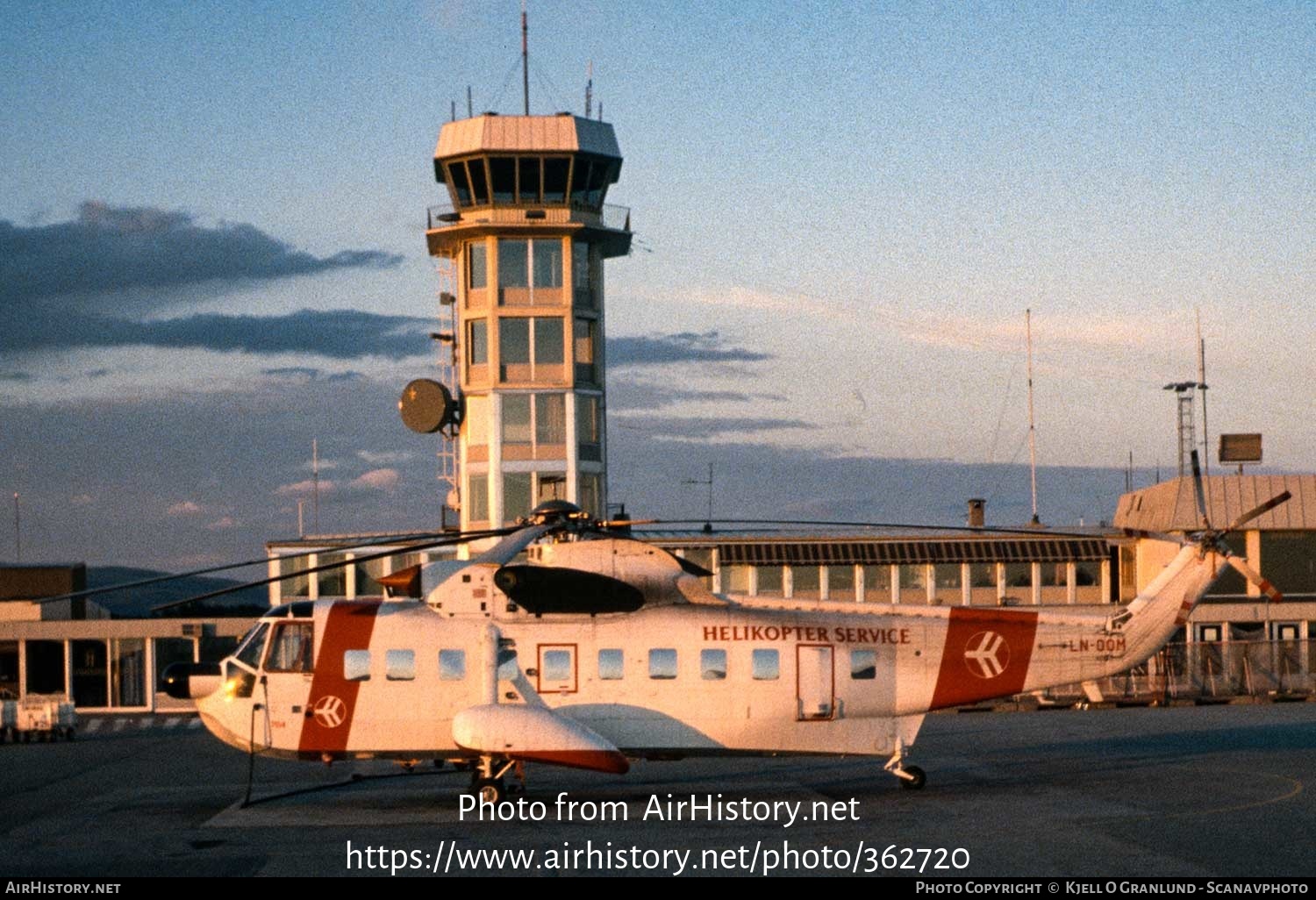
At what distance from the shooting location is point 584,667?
85.4 feet

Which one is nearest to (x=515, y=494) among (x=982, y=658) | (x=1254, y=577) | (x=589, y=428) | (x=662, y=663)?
(x=589, y=428)

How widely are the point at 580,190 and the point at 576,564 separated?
32.7m

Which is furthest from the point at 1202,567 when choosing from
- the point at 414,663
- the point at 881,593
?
the point at 881,593

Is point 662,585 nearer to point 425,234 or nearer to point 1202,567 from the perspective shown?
point 1202,567

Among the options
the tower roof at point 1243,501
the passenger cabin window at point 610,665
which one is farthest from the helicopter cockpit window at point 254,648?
the tower roof at point 1243,501

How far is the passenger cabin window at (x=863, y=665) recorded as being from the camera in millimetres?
26469

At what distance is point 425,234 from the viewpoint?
57.3 meters

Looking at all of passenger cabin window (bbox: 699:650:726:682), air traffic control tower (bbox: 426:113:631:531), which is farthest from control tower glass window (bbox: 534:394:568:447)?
passenger cabin window (bbox: 699:650:726:682)

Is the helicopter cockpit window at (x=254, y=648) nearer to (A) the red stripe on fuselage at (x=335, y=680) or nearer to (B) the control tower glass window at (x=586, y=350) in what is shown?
(A) the red stripe on fuselage at (x=335, y=680)

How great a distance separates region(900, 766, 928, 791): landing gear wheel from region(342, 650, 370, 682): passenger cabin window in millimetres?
9917

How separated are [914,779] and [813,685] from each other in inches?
108

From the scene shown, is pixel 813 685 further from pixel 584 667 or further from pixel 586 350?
pixel 586 350

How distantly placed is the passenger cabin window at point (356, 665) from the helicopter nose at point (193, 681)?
2.43m
